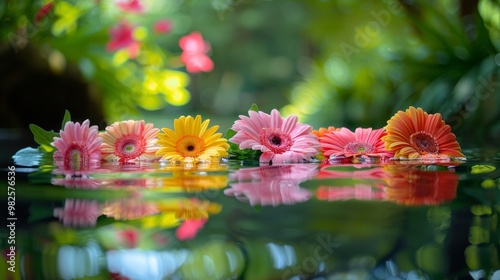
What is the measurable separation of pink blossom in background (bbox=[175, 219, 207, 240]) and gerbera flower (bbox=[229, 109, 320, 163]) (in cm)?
36

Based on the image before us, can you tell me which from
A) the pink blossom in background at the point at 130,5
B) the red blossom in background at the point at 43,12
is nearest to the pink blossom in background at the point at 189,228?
the red blossom in background at the point at 43,12

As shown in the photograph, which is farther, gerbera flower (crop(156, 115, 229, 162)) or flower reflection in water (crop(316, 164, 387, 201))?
gerbera flower (crop(156, 115, 229, 162))

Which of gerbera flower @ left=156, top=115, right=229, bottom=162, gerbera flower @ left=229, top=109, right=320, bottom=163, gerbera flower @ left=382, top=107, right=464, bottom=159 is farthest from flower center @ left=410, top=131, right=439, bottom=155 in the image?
gerbera flower @ left=156, top=115, right=229, bottom=162

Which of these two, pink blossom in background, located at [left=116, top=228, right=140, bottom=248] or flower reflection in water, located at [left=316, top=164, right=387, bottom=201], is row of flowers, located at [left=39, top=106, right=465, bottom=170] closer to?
flower reflection in water, located at [left=316, top=164, right=387, bottom=201]

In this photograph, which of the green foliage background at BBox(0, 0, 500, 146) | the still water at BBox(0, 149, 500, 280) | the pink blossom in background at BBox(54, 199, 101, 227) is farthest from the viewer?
the green foliage background at BBox(0, 0, 500, 146)

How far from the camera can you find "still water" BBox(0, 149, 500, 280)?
15.9 inches

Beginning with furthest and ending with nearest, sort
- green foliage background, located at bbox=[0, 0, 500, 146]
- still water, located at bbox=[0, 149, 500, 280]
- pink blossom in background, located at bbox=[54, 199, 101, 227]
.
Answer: green foliage background, located at bbox=[0, 0, 500, 146]
pink blossom in background, located at bbox=[54, 199, 101, 227]
still water, located at bbox=[0, 149, 500, 280]

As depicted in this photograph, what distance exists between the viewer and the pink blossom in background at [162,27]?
2408 mm

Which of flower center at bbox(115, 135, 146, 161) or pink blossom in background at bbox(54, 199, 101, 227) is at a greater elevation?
flower center at bbox(115, 135, 146, 161)

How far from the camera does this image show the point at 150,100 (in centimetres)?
231

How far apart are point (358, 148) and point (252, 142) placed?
18cm

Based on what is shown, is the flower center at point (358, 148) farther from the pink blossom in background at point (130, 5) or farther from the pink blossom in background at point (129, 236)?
the pink blossom in background at point (130, 5)

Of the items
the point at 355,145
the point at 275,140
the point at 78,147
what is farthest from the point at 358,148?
the point at 78,147

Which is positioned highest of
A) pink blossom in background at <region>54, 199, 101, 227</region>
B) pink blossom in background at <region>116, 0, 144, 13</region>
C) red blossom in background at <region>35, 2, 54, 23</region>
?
pink blossom in background at <region>116, 0, 144, 13</region>
